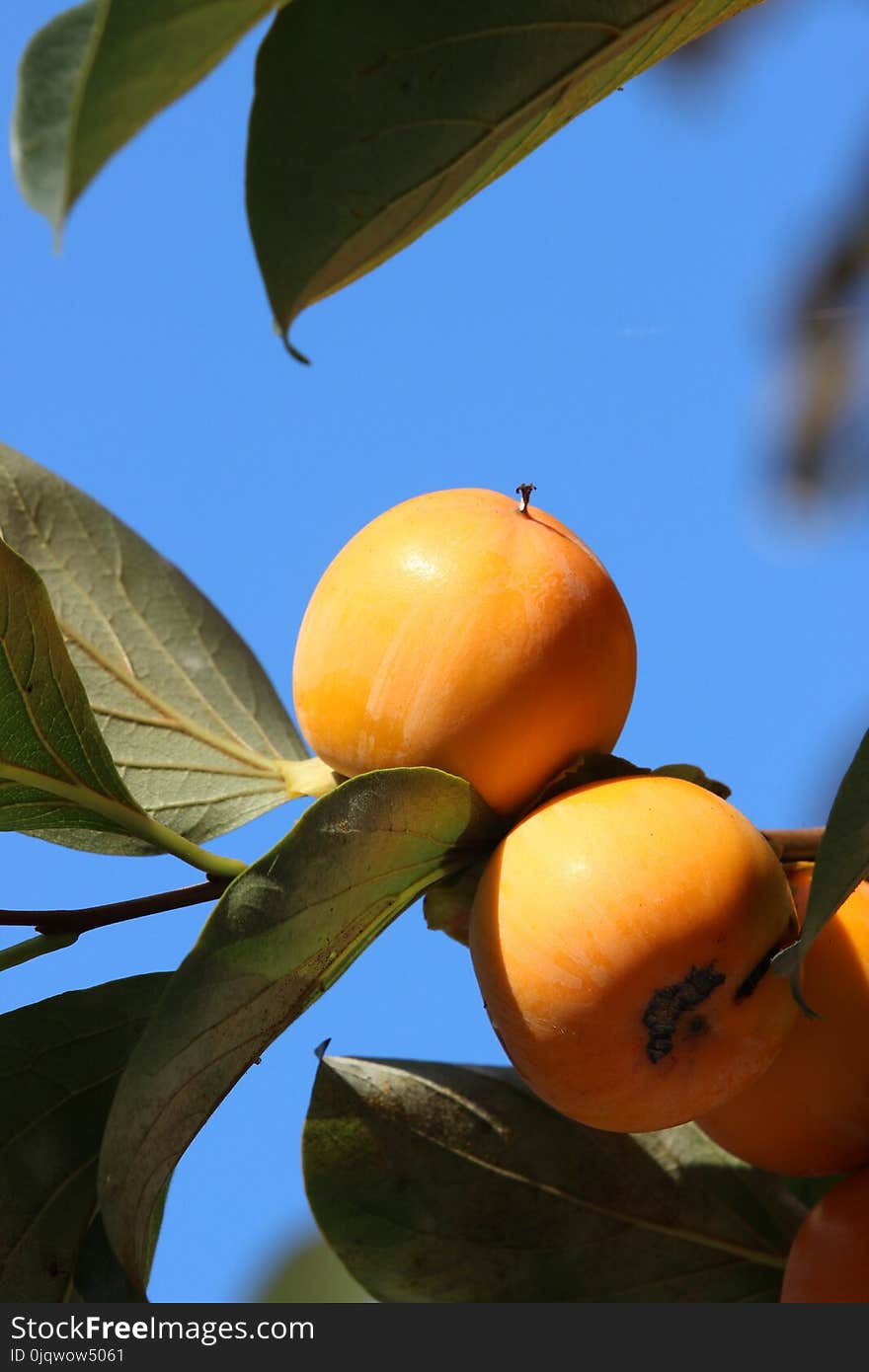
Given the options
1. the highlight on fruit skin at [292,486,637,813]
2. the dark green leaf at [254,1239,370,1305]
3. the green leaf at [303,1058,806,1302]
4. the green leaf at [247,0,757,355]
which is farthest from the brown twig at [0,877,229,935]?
the dark green leaf at [254,1239,370,1305]

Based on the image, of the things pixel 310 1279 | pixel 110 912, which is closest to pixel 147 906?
pixel 110 912

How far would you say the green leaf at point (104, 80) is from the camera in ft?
3.19

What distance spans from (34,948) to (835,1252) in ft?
2.77

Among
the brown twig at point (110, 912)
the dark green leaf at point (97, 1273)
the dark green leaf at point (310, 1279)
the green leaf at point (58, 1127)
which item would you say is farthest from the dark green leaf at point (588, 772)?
the dark green leaf at point (310, 1279)

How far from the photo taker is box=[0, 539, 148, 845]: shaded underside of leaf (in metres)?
1.34

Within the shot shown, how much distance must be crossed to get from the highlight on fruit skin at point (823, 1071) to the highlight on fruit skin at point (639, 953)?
96 millimetres

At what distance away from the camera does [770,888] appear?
4.23 feet

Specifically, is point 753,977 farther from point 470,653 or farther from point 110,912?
point 110,912

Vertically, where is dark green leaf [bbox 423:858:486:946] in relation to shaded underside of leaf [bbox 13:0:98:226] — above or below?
below

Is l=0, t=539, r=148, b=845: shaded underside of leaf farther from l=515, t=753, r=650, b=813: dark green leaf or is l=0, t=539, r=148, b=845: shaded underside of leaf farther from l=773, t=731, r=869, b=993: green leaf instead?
l=773, t=731, r=869, b=993: green leaf

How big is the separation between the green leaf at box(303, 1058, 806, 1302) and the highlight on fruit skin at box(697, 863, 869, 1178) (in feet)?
0.90

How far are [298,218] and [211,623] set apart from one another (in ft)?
2.71

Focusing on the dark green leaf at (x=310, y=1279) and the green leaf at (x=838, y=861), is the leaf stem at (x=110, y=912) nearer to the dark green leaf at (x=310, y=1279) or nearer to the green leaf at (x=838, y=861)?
the green leaf at (x=838, y=861)

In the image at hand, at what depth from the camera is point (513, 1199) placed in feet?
5.52
